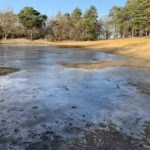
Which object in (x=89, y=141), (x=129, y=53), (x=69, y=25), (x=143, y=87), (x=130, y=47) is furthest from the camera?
(x=69, y=25)

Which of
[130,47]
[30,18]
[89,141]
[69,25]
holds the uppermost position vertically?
[30,18]

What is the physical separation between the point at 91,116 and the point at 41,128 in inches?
53.6

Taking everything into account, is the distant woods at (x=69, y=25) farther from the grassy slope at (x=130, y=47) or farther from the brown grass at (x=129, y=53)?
the brown grass at (x=129, y=53)

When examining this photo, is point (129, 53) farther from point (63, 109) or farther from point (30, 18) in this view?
point (30, 18)

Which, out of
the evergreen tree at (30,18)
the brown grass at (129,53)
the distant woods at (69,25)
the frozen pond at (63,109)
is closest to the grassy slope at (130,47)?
the brown grass at (129,53)

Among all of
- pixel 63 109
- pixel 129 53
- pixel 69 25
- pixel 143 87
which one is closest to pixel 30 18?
pixel 69 25

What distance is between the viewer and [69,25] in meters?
72.4

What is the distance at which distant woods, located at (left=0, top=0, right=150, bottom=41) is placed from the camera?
67.9 metres

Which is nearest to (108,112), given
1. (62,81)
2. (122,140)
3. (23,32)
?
(122,140)

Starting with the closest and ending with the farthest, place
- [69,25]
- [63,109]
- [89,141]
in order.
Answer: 1. [89,141]
2. [63,109]
3. [69,25]

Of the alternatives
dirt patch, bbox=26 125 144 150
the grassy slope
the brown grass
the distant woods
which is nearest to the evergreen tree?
the distant woods

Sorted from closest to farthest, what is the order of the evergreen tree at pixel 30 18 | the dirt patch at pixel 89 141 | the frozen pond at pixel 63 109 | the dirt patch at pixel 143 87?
1. the dirt patch at pixel 89 141
2. the frozen pond at pixel 63 109
3. the dirt patch at pixel 143 87
4. the evergreen tree at pixel 30 18

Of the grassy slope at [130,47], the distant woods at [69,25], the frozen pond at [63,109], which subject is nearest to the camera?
the frozen pond at [63,109]

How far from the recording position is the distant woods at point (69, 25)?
67.9 metres
